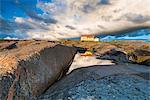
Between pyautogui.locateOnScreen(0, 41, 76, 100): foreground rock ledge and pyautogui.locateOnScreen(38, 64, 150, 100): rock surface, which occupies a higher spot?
pyautogui.locateOnScreen(0, 41, 76, 100): foreground rock ledge

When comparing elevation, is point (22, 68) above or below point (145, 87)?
above

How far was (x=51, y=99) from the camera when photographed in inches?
174

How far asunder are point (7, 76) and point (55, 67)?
227 centimetres

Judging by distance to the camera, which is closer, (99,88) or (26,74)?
(26,74)

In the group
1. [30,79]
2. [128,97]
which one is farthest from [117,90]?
[30,79]

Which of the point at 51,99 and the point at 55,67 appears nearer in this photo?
the point at 51,99

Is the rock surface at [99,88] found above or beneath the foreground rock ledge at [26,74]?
beneath

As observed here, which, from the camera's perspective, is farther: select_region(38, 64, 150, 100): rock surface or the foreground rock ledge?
select_region(38, 64, 150, 100): rock surface

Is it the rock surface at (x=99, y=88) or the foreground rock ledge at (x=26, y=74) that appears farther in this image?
the rock surface at (x=99, y=88)

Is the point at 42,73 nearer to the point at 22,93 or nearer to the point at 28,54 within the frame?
the point at 28,54

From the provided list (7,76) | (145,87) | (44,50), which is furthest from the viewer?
(44,50)

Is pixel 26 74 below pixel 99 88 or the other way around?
the other way around

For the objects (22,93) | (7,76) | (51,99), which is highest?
(7,76)

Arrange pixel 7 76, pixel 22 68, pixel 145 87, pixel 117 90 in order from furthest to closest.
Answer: pixel 145 87
pixel 117 90
pixel 22 68
pixel 7 76
